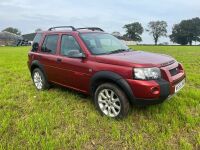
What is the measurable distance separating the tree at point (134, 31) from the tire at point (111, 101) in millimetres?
109403

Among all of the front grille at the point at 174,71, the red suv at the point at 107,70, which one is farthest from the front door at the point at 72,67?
the front grille at the point at 174,71

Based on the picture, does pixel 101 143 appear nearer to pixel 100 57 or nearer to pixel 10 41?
pixel 100 57

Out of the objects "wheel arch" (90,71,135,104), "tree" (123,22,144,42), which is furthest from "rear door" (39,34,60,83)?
"tree" (123,22,144,42)

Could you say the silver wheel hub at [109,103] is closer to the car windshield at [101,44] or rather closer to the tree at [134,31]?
the car windshield at [101,44]

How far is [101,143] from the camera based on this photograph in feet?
13.0

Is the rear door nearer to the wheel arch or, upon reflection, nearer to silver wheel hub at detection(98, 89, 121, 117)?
the wheel arch

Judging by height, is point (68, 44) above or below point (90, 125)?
above

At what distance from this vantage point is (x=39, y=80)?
7.06 metres

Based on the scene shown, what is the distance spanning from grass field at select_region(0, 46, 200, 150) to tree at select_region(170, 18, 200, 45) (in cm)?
9341

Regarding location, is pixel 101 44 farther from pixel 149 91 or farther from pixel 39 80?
pixel 39 80

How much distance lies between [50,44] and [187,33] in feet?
312

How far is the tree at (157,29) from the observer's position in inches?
4530

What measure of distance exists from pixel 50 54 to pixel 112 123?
271cm

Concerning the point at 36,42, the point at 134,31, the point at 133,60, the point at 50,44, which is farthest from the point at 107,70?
the point at 134,31
